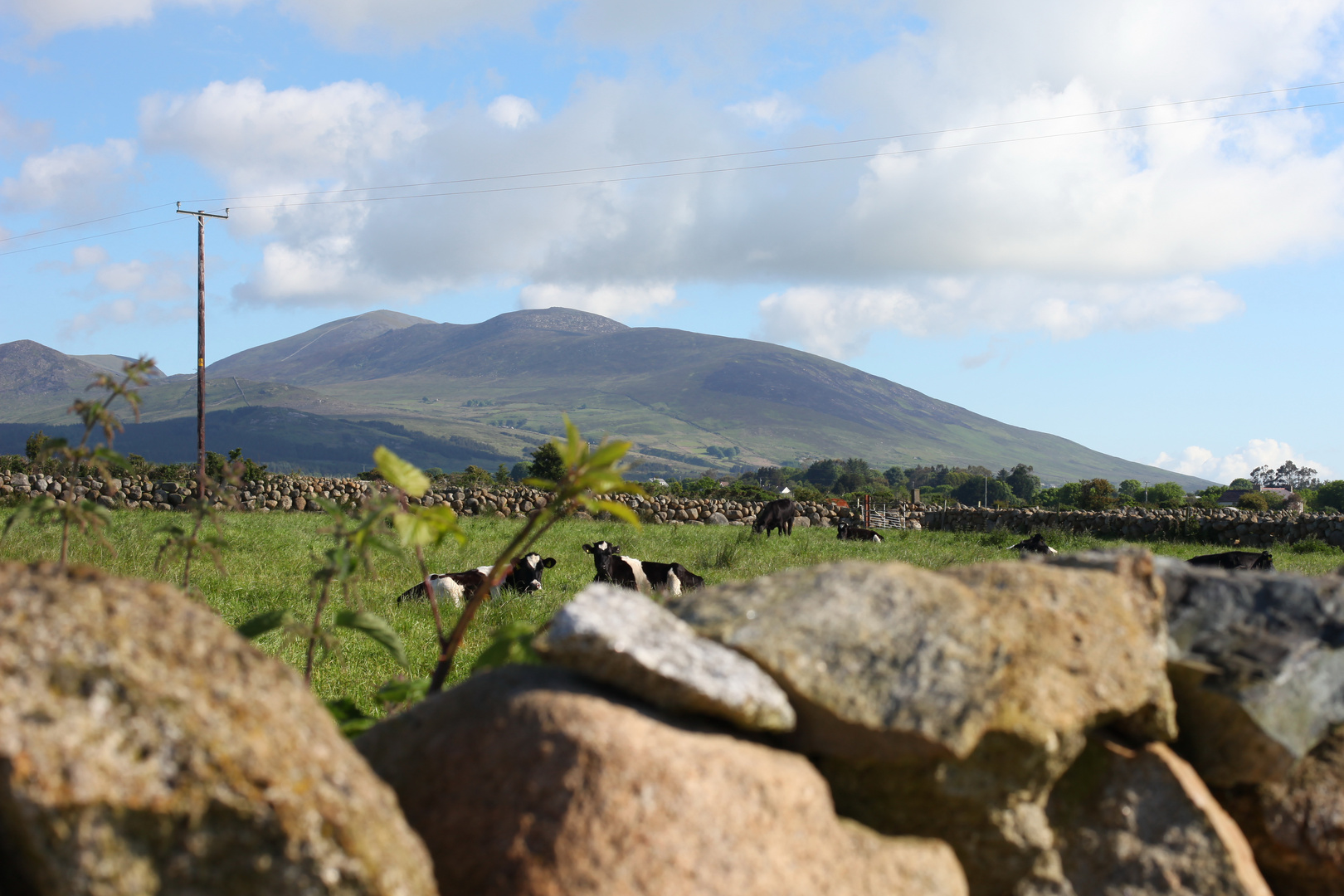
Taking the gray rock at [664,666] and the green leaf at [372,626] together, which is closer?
the gray rock at [664,666]

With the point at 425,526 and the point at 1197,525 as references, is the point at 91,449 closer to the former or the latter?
the point at 425,526

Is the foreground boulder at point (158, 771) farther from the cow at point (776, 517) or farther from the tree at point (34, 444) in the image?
the cow at point (776, 517)

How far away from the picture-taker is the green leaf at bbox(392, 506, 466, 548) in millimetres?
2447

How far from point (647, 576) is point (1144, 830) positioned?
378 inches

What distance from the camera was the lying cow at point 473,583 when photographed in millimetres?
10078

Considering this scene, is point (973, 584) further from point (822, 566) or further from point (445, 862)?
point (445, 862)

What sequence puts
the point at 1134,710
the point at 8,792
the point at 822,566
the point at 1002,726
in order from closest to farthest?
the point at 8,792 < the point at 1002,726 < the point at 1134,710 < the point at 822,566

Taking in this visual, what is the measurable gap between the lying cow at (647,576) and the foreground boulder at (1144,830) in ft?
29.1

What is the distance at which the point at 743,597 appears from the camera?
2602 millimetres

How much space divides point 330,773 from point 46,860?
0.44 m

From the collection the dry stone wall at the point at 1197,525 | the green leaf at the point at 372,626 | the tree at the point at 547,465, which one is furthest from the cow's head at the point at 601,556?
the tree at the point at 547,465

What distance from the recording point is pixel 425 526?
2566 millimetres

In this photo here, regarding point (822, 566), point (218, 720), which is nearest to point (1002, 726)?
point (822, 566)

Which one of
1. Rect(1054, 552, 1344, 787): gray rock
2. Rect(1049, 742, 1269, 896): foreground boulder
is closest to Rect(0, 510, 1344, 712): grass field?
Rect(1049, 742, 1269, 896): foreground boulder
